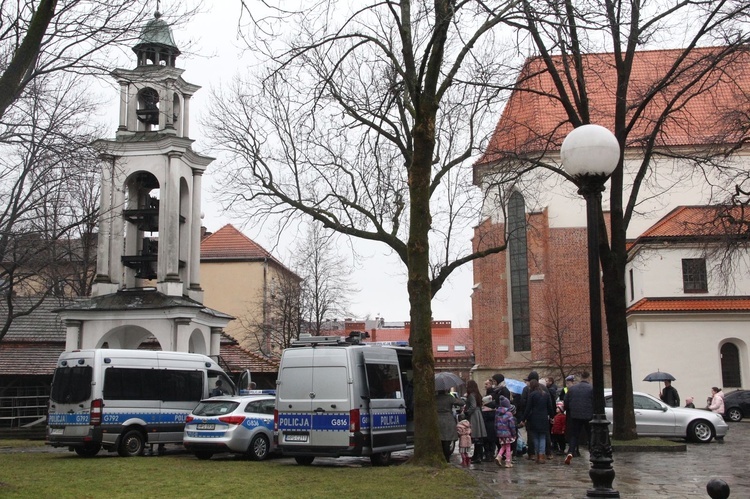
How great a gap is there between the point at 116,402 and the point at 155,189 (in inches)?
593

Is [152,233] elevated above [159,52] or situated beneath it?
situated beneath

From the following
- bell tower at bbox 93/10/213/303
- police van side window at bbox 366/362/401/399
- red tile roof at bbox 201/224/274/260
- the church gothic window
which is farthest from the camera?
red tile roof at bbox 201/224/274/260

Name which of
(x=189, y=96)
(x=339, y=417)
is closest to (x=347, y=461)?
(x=339, y=417)

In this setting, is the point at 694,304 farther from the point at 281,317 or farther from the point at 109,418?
the point at 109,418

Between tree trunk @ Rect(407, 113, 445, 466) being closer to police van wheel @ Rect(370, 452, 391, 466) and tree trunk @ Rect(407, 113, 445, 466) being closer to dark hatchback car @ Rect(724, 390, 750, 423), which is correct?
police van wheel @ Rect(370, 452, 391, 466)

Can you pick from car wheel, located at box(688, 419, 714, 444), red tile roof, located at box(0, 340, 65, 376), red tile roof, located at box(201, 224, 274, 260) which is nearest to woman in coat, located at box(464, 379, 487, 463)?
car wheel, located at box(688, 419, 714, 444)

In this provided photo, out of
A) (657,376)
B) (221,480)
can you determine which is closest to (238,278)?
(657,376)

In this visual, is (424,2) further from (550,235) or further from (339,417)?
(550,235)

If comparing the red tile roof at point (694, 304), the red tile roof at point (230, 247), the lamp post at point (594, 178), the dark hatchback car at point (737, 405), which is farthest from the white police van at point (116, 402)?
the red tile roof at point (230, 247)

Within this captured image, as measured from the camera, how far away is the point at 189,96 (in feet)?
108

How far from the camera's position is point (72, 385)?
1928cm

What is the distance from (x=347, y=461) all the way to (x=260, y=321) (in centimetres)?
4009

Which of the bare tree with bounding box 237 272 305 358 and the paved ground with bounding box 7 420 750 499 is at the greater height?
the bare tree with bounding box 237 272 305 358

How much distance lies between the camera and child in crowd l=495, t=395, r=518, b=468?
16.5m
